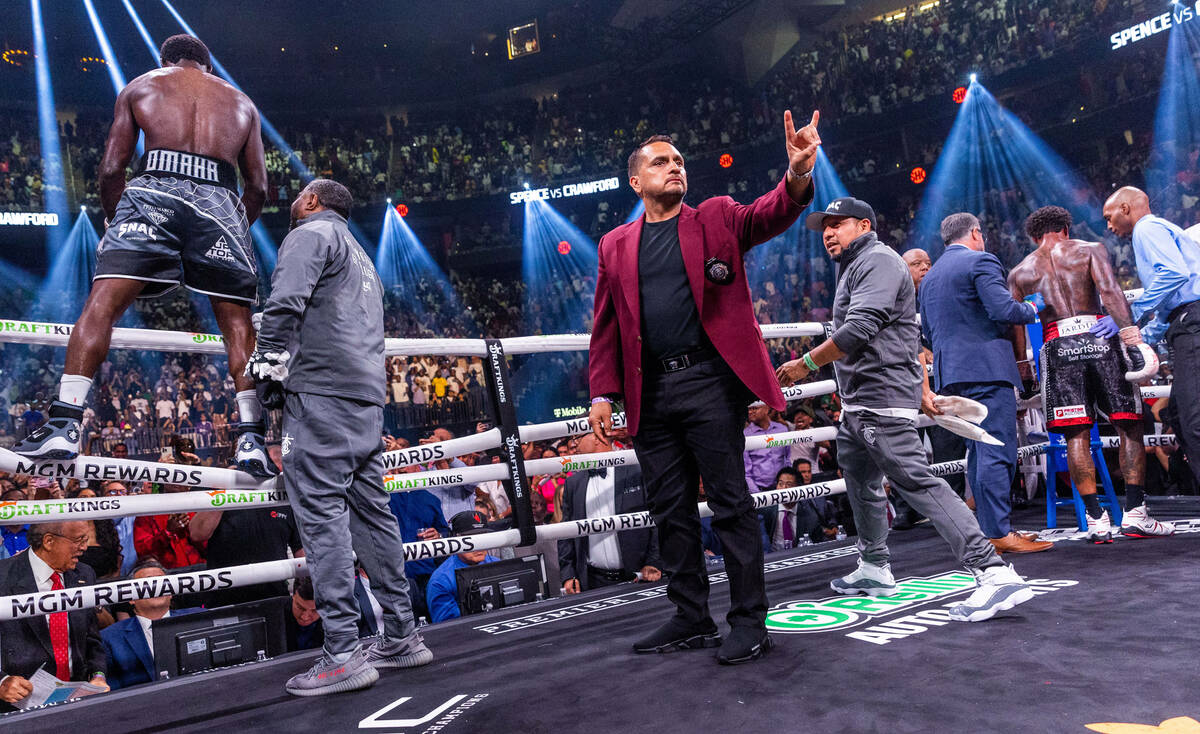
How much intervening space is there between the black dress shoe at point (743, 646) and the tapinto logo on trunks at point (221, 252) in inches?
74.3

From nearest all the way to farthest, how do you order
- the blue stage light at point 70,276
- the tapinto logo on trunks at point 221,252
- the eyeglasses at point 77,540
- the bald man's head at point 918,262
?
the tapinto logo on trunks at point 221,252, the eyeglasses at point 77,540, the bald man's head at point 918,262, the blue stage light at point 70,276

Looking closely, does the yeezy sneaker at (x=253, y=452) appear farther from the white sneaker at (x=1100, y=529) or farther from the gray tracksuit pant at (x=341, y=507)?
the white sneaker at (x=1100, y=529)

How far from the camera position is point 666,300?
223 centimetres

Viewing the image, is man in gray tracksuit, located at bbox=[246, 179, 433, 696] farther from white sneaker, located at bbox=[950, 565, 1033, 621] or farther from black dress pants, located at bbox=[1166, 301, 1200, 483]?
black dress pants, located at bbox=[1166, 301, 1200, 483]

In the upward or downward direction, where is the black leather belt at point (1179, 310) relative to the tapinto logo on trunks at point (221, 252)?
downward

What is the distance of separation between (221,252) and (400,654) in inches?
53.4

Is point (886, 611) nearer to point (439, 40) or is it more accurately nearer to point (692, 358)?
point (692, 358)

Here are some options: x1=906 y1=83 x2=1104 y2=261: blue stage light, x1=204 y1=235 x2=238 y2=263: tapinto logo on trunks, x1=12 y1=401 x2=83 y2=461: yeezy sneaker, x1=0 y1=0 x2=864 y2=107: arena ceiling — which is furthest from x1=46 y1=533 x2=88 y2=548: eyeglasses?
x1=0 y1=0 x2=864 y2=107: arena ceiling

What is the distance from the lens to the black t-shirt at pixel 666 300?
87.0 inches

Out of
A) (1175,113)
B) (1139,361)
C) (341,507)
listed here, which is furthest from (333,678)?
(1175,113)

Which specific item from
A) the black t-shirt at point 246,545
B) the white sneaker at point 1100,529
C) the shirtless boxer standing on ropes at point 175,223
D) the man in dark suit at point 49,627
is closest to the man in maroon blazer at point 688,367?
the shirtless boxer standing on ropes at point 175,223

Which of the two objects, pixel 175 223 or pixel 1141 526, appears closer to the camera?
pixel 175 223

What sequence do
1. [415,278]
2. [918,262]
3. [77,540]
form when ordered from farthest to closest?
[415,278], [918,262], [77,540]

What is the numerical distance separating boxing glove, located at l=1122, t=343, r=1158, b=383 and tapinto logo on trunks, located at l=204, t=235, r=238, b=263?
12.0 feet
